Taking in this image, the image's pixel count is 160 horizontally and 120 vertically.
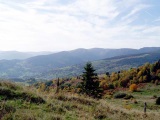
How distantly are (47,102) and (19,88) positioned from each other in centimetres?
258

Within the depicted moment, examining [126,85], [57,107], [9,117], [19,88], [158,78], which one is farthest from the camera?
[126,85]

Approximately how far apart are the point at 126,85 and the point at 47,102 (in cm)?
13771

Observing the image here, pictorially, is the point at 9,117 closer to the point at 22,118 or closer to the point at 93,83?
the point at 22,118

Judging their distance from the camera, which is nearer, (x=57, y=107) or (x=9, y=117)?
(x=9, y=117)

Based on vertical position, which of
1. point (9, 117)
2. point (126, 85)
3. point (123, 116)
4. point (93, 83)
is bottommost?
point (126, 85)

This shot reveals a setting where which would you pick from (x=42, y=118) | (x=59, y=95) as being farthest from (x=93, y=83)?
(x=42, y=118)

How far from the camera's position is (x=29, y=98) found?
50.2ft

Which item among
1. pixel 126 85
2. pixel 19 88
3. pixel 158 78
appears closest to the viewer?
pixel 19 88

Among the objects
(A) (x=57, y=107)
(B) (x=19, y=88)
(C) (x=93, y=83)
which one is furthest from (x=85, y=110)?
(C) (x=93, y=83)

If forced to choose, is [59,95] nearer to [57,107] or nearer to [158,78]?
[57,107]

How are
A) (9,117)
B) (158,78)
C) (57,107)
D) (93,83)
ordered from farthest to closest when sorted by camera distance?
(158,78) < (93,83) < (57,107) < (9,117)

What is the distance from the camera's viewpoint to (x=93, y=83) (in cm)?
7919

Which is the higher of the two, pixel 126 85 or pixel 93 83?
pixel 93 83

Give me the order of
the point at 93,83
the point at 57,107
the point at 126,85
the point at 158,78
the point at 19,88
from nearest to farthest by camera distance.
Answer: the point at 57,107 → the point at 19,88 → the point at 93,83 → the point at 158,78 → the point at 126,85
